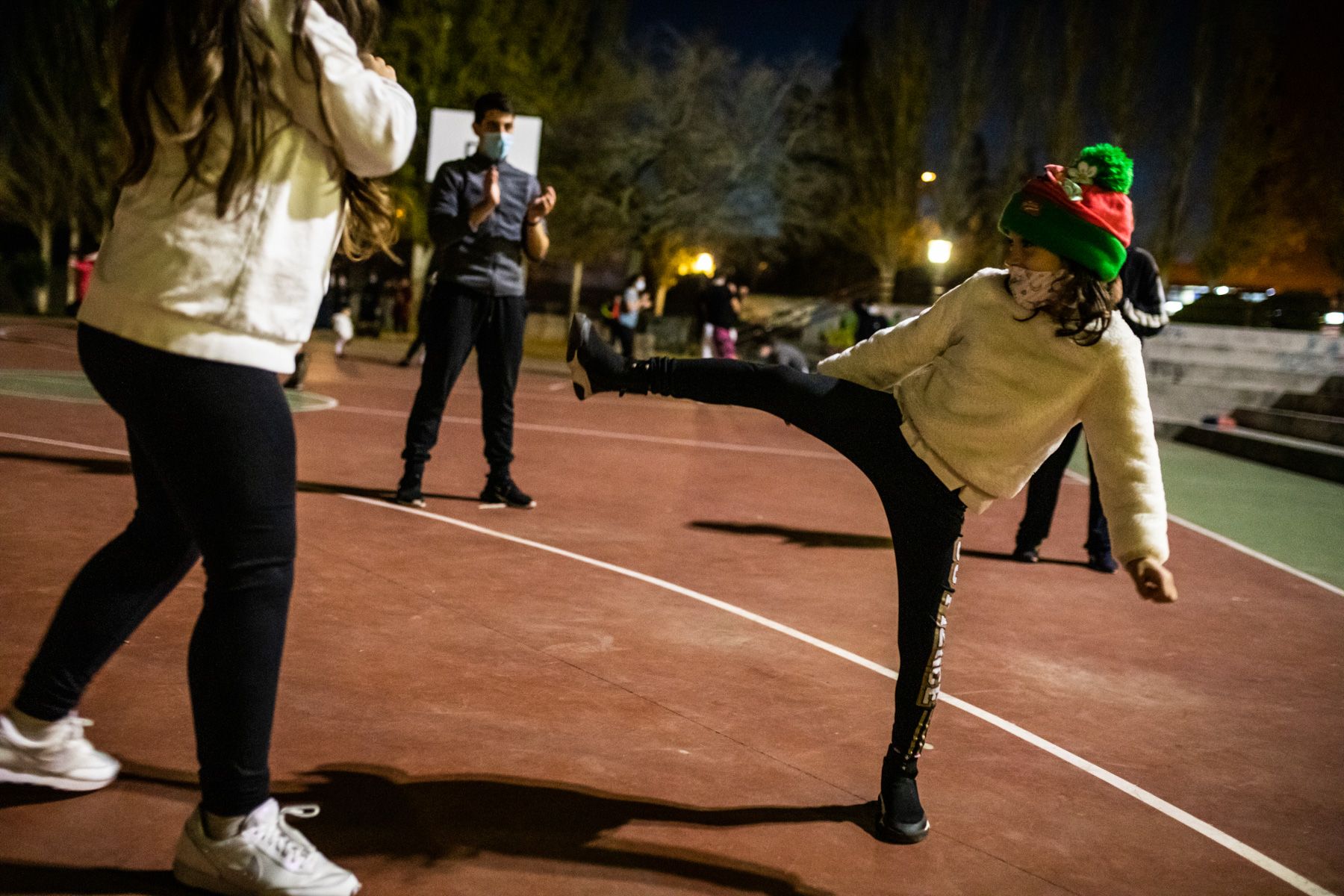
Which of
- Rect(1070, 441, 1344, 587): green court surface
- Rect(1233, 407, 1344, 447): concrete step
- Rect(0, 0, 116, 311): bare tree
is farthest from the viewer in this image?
Rect(0, 0, 116, 311): bare tree

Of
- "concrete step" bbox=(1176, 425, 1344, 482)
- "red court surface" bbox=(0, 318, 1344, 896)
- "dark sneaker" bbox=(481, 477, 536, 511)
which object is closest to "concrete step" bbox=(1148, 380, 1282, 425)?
"concrete step" bbox=(1176, 425, 1344, 482)

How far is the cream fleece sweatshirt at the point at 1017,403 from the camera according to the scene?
110 inches

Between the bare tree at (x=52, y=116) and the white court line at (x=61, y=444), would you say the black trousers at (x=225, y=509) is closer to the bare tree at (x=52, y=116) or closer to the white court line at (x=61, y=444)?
the white court line at (x=61, y=444)

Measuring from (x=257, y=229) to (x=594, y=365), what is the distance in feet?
3.72

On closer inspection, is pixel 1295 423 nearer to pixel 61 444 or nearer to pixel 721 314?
pixel 721 314

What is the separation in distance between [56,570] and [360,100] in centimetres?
310

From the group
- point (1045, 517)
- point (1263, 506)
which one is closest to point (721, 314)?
point (1263, 506)

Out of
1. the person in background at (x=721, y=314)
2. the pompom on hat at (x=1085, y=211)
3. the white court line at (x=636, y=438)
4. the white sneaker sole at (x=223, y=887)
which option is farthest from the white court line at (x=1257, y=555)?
the person in background at (x=721, y=314)

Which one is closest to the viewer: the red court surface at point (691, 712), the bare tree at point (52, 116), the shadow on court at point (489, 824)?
the shadow on court at point (489, 824)

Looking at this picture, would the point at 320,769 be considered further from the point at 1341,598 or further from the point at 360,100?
the point at 1341,598

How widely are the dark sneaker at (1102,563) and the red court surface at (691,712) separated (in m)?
0.13

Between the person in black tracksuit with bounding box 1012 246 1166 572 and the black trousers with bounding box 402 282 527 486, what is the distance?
9.54 ft

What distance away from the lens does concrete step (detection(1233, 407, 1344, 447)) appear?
14.1 m

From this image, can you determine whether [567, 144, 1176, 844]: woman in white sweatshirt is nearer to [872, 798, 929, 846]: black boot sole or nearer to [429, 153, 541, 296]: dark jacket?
[872, 798, 929, 846]: black boot sole
